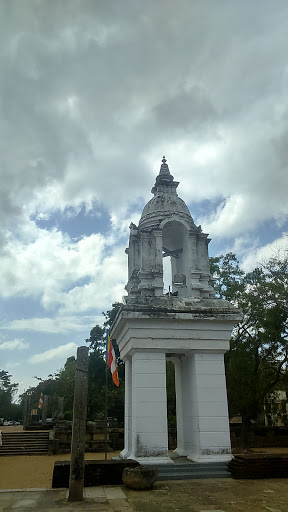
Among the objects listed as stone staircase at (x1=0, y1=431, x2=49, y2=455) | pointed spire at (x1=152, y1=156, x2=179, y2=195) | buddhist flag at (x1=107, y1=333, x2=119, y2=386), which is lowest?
stone staircase at (x1=0, y1=431, x2=49, y2=455)

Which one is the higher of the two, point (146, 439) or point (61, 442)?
point (146, 439)

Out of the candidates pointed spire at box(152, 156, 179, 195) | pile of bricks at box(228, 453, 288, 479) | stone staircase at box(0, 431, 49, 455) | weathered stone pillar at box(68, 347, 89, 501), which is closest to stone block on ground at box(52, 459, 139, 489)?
weathered stone pillar at box(68, 347, 89, 501)

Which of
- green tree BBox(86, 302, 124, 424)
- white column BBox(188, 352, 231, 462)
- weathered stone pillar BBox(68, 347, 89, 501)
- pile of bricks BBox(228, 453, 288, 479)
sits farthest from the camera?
green tree BBox(86, 302, 124, 424)

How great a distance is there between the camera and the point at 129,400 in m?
12.7

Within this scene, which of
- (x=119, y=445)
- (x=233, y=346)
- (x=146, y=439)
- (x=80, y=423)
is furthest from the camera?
(x=119, y=445)

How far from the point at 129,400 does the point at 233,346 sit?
30.0 feet

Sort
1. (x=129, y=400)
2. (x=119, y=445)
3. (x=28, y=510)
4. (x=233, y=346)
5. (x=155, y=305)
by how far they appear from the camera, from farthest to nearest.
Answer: (x=119, y=445) → (x=233, y=346) → (x=129, y=400) → (x=155, y=305) → (x=28, y=510)

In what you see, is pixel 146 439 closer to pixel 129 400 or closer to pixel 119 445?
pixel 129 400

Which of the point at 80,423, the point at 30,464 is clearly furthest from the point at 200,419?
the point at 30,464

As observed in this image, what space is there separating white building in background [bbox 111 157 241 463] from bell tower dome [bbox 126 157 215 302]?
0.11 feet

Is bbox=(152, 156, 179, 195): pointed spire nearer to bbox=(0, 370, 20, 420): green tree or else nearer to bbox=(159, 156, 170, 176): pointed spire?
bbox=(159, 156, 170, 176): pointed spire

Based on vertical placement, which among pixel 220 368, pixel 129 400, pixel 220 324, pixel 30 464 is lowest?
pixel 30 464

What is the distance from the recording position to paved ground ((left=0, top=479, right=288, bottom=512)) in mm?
6891

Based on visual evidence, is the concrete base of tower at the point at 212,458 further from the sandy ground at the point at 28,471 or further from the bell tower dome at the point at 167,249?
the bell tower dome at the point at 167,249
